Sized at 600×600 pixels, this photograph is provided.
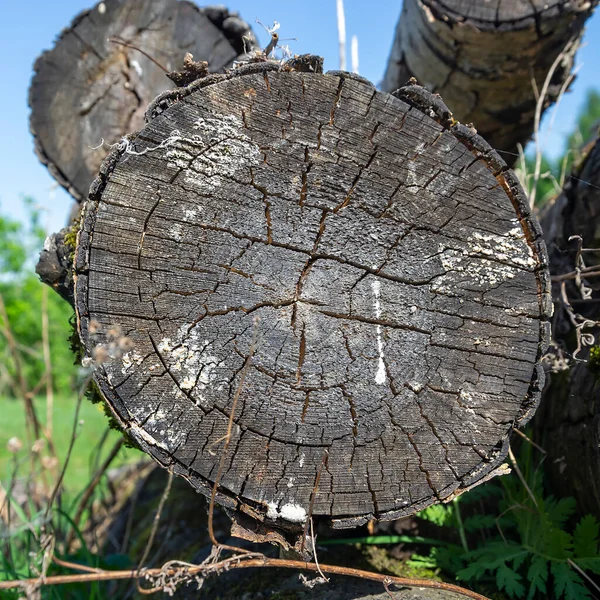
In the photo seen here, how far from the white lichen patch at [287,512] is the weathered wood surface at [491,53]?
89.6 inches

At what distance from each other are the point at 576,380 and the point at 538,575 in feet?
2.47

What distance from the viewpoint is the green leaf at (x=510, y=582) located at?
69.9 inches

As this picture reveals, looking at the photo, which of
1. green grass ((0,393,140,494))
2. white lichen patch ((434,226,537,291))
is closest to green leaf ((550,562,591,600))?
white lichen patch ((434,226,537,291))

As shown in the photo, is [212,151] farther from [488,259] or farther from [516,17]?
[516,17]

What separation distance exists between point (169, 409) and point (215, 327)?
257 mm

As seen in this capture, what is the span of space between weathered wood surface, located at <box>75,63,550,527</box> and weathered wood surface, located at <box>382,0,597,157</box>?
1.23 meters

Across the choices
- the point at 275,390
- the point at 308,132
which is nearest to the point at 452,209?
the point at 308,132

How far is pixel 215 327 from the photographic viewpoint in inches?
58.4

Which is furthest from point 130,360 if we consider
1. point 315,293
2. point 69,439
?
point 69,439

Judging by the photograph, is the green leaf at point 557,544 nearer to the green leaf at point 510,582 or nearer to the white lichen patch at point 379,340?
the green leaf at point 510,582

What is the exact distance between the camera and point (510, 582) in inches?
70.6

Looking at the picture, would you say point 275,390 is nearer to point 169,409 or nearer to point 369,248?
point 169,409

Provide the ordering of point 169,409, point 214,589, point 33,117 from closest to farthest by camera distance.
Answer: point 169,409 → point 214,589 → point 33,117

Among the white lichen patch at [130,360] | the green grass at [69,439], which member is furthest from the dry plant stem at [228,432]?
the green grass at [69,439]
